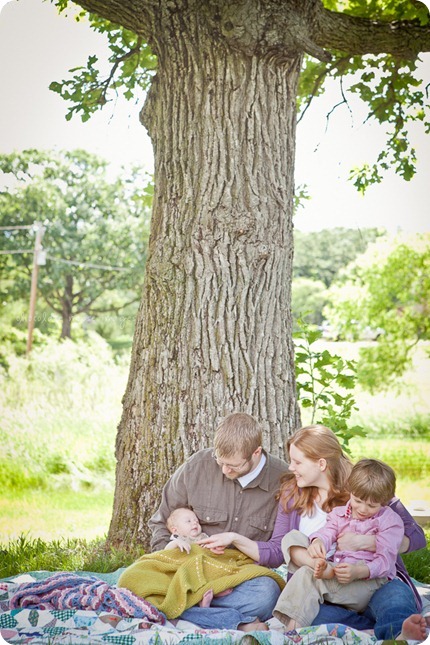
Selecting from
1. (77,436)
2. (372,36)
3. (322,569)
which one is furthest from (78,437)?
(322,569)

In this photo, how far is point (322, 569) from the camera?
2.27 m

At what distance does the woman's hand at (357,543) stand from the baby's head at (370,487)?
55mm

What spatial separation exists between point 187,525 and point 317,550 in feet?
1.45

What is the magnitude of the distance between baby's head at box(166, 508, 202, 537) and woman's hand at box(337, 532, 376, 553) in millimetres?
453

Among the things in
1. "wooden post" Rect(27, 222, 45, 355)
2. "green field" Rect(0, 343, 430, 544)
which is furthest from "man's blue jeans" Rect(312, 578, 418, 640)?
"wooden post" Rect(27, 222, 45, 355)

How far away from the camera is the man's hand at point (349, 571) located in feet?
7.47

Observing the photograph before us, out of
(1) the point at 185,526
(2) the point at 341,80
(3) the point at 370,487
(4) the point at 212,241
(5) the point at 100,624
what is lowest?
(5) the point at 100,624

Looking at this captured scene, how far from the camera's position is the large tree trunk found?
3084 millimetres

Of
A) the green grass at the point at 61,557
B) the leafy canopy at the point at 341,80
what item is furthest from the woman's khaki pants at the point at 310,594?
the leafy canopy at the point at 341,80

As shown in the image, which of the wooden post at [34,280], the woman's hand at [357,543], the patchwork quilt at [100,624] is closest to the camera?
the patchwork quilt at [100,624]

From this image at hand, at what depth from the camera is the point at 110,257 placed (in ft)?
34.7

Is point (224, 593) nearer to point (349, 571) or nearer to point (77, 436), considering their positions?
point (349, 571)

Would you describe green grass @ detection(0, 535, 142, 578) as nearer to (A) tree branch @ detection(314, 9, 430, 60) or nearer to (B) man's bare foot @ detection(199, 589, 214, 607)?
(B) man's bare foot @ detection(199, 589, 214, 607)

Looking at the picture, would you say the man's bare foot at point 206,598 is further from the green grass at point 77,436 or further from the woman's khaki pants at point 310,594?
the green grass at point 77,436
